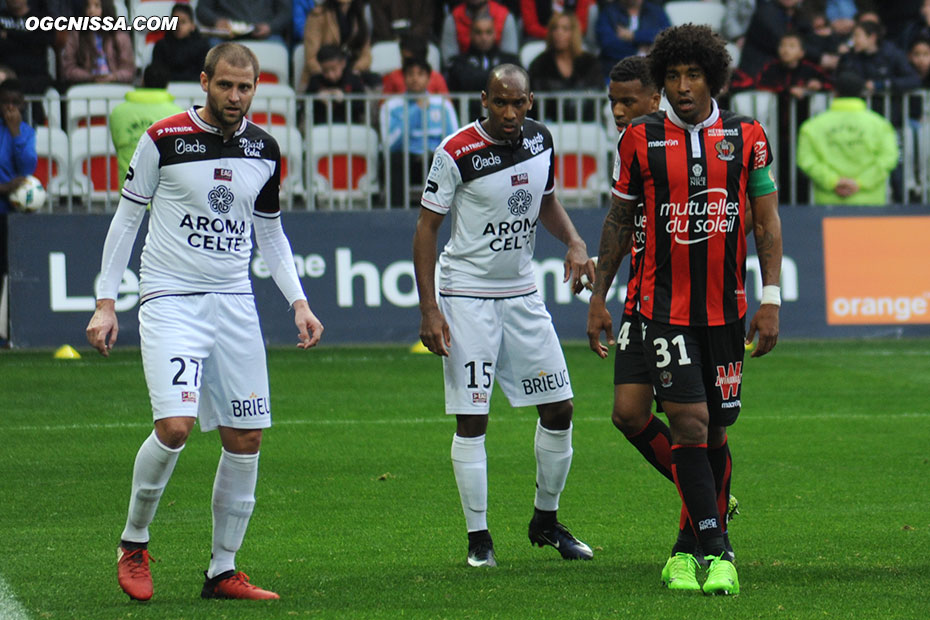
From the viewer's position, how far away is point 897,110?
1617 centimetres

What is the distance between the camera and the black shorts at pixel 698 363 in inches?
235

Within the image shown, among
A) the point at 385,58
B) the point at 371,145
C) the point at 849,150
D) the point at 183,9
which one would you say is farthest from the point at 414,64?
the point at 849,150

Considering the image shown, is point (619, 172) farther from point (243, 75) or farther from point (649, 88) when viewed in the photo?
point (243, 75)

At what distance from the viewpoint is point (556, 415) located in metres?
7.07

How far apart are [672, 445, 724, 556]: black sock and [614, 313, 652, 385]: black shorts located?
0.48 metres

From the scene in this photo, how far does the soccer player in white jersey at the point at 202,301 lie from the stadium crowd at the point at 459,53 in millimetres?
9298

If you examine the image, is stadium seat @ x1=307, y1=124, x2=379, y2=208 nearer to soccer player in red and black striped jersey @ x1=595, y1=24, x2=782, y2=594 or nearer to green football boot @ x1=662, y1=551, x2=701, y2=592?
soccer player in red and black striped jersey @ x1=595, y1=24, x2=782, y2=594

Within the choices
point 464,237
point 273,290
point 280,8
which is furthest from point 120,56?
point 464,237

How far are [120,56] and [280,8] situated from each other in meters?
2.03

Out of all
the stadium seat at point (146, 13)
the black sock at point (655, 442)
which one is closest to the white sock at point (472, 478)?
the black sock at point (655, 442)

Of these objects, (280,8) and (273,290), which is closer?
→ (273,290)

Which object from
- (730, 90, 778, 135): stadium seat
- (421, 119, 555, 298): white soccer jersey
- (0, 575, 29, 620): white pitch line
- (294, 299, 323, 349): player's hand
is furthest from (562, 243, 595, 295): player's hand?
(730, 90, 778, 135): stadium seat

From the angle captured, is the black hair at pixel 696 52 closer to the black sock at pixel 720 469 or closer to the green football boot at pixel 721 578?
the black sock at pixel 720 469

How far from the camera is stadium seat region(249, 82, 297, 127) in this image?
15492 millimetres
